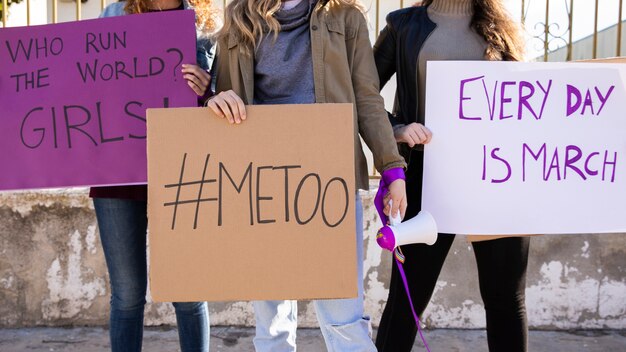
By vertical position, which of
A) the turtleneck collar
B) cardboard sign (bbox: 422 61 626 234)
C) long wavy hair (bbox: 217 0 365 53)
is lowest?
cardboard sign (bbox: 422 61 626 234)

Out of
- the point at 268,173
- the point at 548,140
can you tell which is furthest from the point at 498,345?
the point at 268,173

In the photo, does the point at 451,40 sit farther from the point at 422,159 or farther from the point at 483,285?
the point at 483,285

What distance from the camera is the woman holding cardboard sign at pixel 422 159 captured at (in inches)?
89.8

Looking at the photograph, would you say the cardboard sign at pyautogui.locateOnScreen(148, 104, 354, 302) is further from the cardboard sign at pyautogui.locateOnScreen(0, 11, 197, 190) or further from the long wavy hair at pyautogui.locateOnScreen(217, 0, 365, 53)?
the cardboard sign at pyautogui.locateOnScreen(0, 11, 197, 190)

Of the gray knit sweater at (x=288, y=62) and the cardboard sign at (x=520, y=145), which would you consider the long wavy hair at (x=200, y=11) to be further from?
the cardboard sign at (x=520, y=145)

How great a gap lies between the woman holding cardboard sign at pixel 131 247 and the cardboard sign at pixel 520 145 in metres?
0.90

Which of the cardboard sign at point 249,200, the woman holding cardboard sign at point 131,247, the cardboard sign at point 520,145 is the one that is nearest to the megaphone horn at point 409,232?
the cardboard sign at point 520,145

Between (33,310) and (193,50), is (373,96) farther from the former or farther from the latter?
(33,310)

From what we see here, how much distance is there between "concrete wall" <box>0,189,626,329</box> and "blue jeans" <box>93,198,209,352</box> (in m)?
1.30

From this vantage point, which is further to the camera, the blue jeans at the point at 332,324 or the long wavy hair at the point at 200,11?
the long wavy hair at the point at 200,11

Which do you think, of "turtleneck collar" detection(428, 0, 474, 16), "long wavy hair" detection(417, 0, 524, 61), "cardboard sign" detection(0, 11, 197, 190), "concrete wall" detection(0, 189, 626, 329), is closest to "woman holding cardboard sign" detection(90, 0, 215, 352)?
"cardboard sign" detection(0, 11, 197, 190)

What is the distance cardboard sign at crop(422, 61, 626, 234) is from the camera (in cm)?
222

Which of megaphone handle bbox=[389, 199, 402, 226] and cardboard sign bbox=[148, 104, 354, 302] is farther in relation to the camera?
megaphone handle bbox=[389, 199, 402, 226]

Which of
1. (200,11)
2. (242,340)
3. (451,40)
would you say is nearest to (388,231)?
(451,40)
